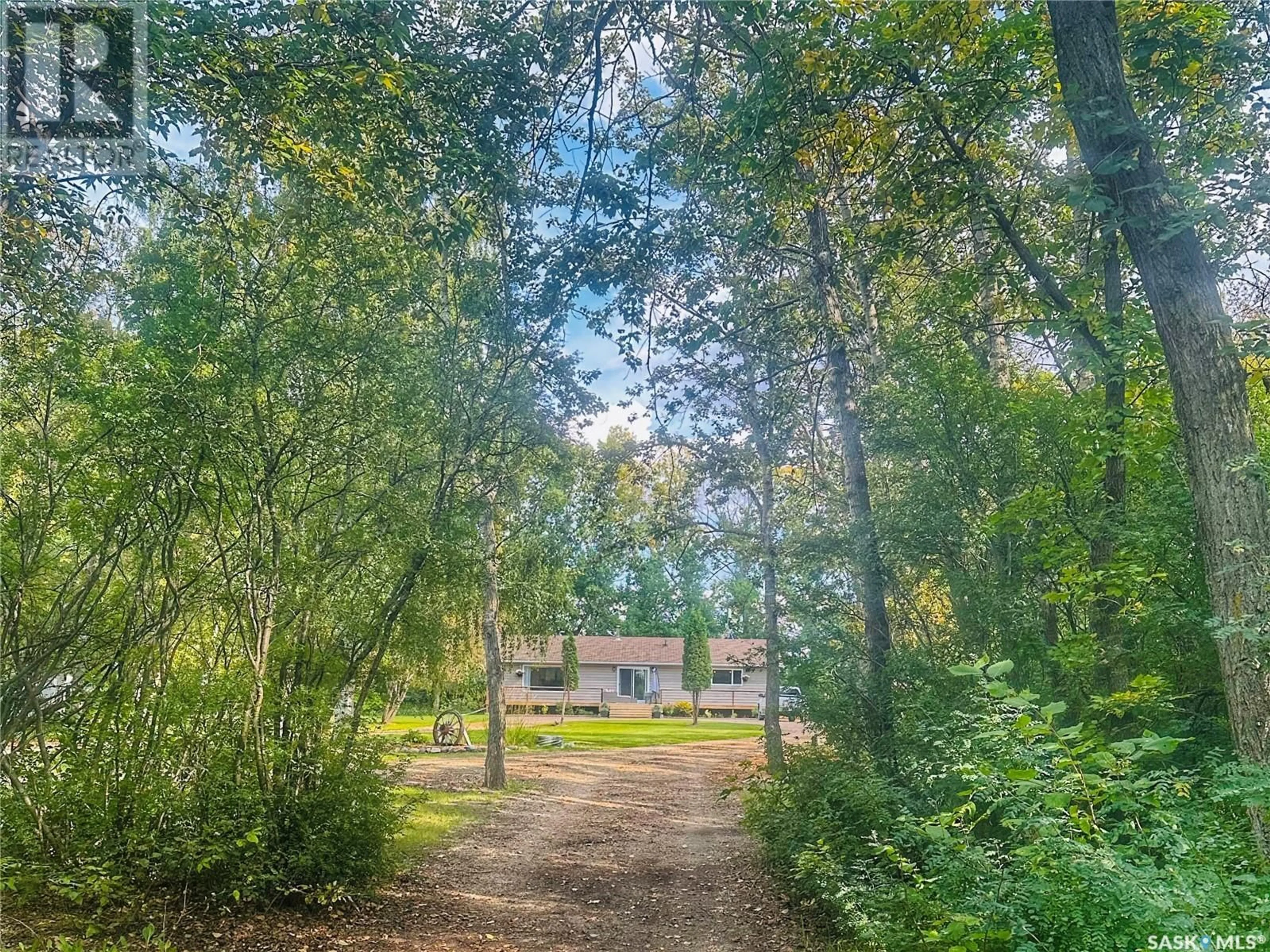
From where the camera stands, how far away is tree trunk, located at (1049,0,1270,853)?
3.41 meters

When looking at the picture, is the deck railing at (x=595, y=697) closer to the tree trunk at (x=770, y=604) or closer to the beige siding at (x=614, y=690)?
the beige siding at (x=614, y=690)

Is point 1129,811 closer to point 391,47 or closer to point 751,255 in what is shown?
point 391,47

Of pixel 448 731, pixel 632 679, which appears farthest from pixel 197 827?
pixel 632 679

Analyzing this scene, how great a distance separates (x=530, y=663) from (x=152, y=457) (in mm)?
28191

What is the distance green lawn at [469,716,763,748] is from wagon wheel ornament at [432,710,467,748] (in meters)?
1.66

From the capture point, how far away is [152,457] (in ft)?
15.6

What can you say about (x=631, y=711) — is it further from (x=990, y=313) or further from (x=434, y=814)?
(x=990, y=313)

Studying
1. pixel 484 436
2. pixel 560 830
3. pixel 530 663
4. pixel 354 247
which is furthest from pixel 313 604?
pixel 530 663

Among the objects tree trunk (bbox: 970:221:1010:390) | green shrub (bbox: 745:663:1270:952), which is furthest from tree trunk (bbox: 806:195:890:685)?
green shrub (bbox: 745:663:1270:952)

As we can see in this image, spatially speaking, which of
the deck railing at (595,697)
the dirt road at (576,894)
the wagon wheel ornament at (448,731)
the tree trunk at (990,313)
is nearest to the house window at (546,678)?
the deck railing at (595,697)

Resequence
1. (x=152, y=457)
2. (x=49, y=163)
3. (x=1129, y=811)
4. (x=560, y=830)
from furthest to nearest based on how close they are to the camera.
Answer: (x=560, y=830) < (x=152, y=457) < (x=49, y=163) < (x=1129, y=811)

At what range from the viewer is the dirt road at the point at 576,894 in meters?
5.16

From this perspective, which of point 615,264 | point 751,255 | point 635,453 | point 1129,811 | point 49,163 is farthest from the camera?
point 635,453

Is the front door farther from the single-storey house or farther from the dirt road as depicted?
the dirt road
